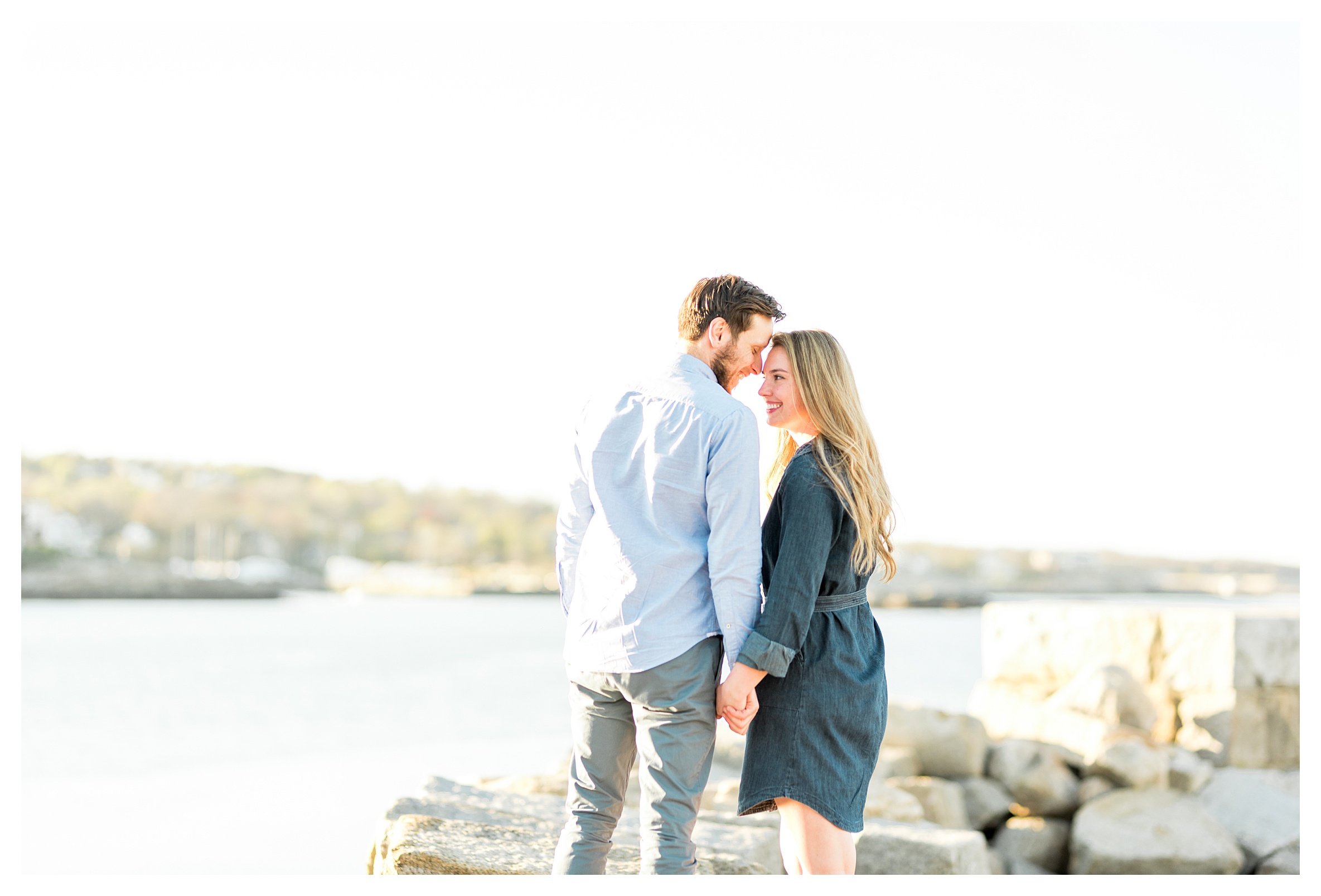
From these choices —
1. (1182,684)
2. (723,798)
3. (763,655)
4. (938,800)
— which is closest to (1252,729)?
(1182,684)

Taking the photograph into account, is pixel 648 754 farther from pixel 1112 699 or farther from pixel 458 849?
pixel 1112 699

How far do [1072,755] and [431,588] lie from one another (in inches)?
1829

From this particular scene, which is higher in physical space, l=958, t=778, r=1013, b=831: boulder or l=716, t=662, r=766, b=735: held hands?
l=716, t=662, r=766, b=735: held hands

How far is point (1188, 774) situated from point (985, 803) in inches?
41.6

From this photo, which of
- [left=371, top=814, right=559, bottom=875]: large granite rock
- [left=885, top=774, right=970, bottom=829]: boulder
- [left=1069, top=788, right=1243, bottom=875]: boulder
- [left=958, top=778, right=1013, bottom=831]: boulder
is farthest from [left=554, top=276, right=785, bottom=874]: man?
[left=958, top=778, right=1013, bottom=831]: boulder

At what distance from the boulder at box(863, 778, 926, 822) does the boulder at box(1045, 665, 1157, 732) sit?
1831 millimetres

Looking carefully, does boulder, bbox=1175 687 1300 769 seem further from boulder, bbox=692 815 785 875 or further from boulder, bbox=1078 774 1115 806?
boulder, bbox=692 815 785 875

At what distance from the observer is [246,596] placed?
4909 centimetres

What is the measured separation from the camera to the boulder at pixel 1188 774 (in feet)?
17.7

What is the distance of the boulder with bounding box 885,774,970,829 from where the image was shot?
5.07m

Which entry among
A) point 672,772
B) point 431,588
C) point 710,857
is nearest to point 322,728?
point 710,857

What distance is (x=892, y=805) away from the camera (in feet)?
14.8

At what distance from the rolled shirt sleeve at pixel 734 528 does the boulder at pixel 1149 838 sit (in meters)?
3.50

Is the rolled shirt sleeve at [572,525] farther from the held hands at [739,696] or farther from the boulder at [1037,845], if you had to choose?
the boulder at [1037,845]
